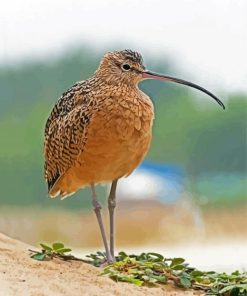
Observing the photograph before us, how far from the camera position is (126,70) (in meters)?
4.20

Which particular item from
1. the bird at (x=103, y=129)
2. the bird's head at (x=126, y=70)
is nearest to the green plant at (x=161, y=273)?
the bird at (x=103, y=129)

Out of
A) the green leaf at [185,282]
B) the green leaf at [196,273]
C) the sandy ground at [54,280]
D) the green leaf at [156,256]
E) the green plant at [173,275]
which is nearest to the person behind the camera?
the sandy ground at [54,280]

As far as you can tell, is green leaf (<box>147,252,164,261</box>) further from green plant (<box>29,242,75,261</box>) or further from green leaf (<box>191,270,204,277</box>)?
green plant (<box>29,242,75,261</box>)

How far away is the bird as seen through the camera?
4.01m

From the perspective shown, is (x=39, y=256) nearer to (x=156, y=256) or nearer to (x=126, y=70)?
(x=156, y=256)

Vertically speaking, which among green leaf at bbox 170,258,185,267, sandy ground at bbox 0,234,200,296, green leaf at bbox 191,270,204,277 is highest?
green leaf at bbox 170,258,185,267

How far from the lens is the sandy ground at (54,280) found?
134 inches

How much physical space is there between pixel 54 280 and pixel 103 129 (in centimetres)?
73

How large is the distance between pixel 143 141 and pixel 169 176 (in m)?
1.29

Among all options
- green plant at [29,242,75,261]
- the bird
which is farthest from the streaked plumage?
green plant at [29,242,75,261]

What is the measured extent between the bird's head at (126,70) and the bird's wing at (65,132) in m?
0.16

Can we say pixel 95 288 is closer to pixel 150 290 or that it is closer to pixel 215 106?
pixel 150 290

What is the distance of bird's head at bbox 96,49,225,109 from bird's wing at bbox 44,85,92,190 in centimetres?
16

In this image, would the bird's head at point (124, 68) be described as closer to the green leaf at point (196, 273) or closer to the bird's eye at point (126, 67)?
the bird's eye at point (126, 67)
